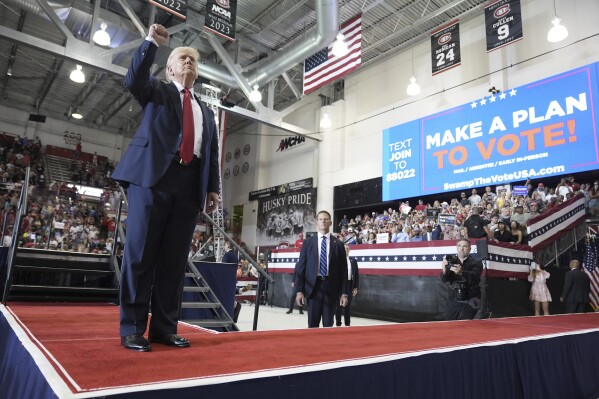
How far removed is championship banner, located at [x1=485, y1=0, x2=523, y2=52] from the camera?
960 centimetres

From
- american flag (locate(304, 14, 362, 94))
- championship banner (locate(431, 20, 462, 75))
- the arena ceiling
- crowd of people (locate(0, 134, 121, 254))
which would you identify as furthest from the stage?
championship banner (locate(431, 20, 462, 75))

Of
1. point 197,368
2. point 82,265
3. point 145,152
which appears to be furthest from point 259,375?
point 82,265

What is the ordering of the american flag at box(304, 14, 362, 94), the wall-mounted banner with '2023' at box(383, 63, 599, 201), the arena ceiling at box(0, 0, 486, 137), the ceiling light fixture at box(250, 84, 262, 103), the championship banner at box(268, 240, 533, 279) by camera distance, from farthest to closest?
the ceiling light fixture at box(250, 84, 262, 103) → the arena ceiling at box(0, 0, 486, 137) → the american flag at box(304, 14, 362, 94) → the wall-mounted banner with '2023' at box(383, 63, 599, 201) → the championship banner at box(268, 240, 533, 279)

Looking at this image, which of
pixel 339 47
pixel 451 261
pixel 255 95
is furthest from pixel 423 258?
pixel 255 95

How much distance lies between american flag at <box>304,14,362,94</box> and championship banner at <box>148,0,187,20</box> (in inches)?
168

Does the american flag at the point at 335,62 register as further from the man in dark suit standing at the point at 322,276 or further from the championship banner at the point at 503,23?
the man in dark suit standing at the point at 322,276

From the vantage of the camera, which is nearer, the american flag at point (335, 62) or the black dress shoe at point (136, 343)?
the black dress shoe at point (136, 343)

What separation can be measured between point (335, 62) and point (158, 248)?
10.2 meters

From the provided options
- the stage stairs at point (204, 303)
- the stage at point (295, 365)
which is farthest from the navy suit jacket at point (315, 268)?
the stage stairs at point (204, 303)

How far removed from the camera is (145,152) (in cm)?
188

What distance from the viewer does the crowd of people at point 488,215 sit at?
8.20 m

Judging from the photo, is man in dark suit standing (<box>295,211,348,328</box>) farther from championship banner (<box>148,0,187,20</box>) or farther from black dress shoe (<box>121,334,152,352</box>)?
championship banner (<box>148,0,187,20</box>)

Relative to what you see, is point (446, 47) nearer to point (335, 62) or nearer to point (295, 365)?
point (335, 62)

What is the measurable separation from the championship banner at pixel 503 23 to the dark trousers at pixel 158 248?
1038cm
